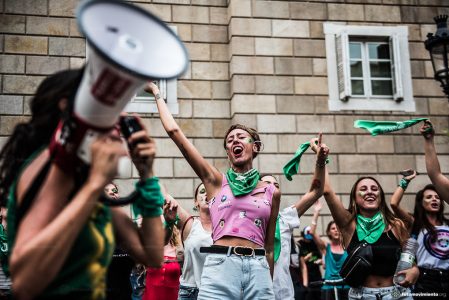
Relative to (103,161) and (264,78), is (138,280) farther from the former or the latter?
(103,161)

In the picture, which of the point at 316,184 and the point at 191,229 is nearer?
the point at 316,184

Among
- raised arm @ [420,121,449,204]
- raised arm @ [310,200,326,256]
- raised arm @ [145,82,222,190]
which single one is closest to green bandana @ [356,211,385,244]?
raised arm @ [420,121,449,204]

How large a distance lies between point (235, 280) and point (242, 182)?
0.80 meters

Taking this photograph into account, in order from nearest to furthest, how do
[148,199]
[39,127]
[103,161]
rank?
[103,161] → [39,127] → [148,199]

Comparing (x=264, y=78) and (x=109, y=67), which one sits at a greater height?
(x=264, y=78)

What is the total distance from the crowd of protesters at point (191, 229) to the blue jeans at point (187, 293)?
0.01 m

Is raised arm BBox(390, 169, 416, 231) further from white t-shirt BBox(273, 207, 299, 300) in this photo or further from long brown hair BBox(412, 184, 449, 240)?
white t-shirt BBox(273, 207, 299, 300)

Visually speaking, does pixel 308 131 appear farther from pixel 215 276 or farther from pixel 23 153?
pixel 23 153

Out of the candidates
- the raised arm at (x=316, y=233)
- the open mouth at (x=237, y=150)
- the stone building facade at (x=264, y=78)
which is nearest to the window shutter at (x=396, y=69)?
the stone building facade at (x=264, y=78)

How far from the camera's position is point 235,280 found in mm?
4480

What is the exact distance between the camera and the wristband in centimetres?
230

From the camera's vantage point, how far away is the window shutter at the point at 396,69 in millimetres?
11367

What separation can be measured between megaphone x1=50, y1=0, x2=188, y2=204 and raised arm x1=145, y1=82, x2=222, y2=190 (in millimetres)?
1789

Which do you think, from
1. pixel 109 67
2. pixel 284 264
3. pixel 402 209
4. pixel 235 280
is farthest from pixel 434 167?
pixel 109 67
